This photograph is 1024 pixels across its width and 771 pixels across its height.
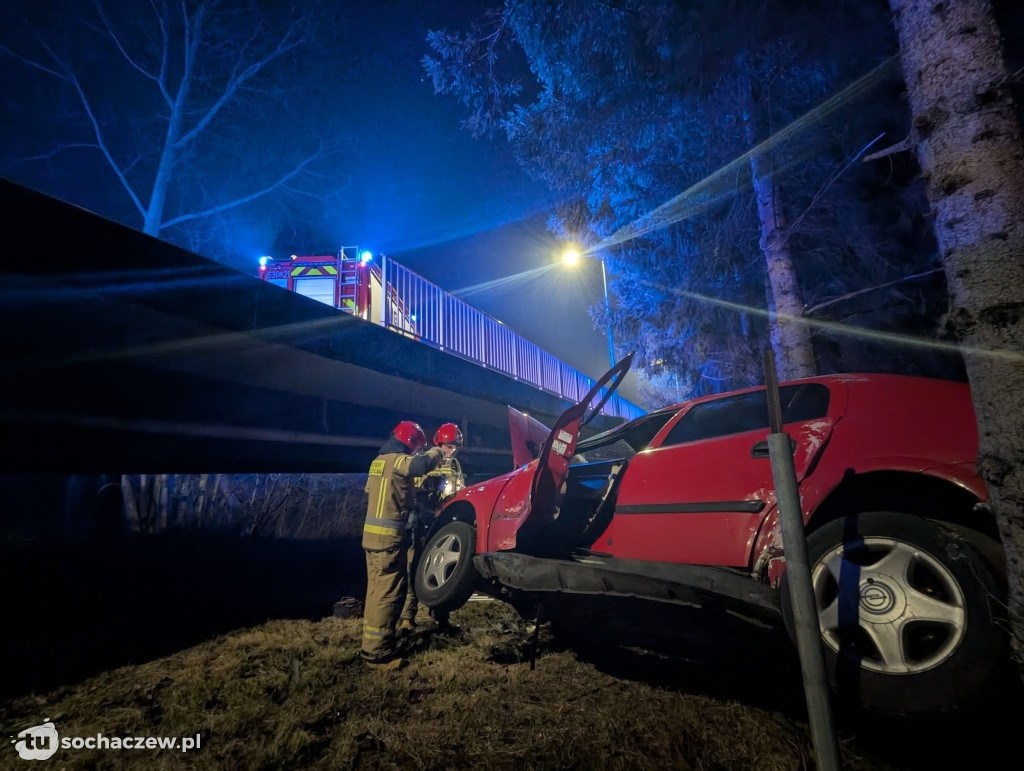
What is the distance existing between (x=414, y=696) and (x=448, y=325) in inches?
284

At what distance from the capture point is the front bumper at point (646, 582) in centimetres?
217

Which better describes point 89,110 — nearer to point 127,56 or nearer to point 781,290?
point 127,56

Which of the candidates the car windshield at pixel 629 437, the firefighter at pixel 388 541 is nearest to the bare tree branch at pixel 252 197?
the firefighter at pixel 388 541

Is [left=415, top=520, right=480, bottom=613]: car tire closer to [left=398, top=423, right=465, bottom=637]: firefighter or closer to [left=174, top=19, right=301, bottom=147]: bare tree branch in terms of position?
[left=398, top=423, right=465, bottom=637]: firefighter

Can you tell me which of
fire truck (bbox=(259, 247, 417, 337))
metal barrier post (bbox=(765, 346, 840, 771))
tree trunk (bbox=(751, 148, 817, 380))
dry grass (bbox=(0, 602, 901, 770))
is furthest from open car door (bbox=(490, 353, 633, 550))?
fire truck (bbox=(259, 247, 417, 337))

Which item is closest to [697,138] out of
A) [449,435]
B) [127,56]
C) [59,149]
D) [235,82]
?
[449,435]

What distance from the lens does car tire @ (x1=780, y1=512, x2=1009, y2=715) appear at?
172cm

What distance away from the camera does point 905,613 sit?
1893 mm

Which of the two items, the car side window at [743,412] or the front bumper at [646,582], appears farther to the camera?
the car side window at [743,412]

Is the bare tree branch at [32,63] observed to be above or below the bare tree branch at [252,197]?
above

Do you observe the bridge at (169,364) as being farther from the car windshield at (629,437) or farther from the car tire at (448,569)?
the car windshield at (629,437)

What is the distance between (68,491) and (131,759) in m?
7.04

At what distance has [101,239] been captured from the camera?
353 cm

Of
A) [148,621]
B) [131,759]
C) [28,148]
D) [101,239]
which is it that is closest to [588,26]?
[101,239]
